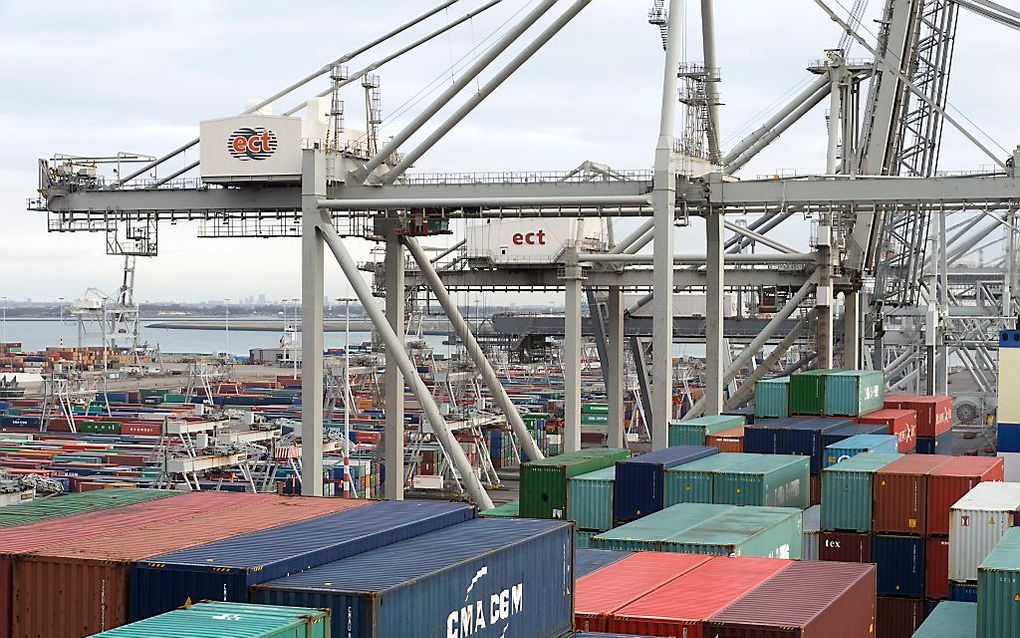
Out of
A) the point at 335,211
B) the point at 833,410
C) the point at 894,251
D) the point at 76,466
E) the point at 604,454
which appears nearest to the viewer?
the point at 604,454

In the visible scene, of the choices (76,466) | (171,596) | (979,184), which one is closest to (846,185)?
(979,184)

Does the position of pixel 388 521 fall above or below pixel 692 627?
above

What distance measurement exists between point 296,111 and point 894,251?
3336cm

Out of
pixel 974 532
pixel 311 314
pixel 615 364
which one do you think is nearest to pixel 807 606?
pixel 974 532

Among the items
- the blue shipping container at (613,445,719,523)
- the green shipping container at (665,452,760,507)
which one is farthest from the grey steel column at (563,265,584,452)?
the green shipping container at (665,452,760,507)

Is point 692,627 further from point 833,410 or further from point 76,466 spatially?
point 76,466

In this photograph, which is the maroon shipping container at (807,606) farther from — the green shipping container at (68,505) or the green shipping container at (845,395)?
the green shipping container at (845,395)

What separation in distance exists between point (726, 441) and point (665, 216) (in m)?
6.81

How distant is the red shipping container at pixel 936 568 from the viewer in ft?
94.5

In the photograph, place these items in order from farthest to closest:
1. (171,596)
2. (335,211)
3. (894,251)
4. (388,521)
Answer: (894,251)
(335,211)
(388,521)
(171,596)

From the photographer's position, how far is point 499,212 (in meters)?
36.9

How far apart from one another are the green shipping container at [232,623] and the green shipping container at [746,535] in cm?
1165

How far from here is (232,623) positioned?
1235cm

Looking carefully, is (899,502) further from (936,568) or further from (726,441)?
(726,441)
